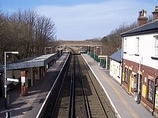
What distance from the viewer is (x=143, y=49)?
1714 centimetres

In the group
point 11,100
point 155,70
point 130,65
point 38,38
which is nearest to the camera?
point 155,70

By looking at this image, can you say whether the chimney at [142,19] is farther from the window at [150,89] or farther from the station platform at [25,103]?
the station platform at [25,103]

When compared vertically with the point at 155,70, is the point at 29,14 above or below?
above

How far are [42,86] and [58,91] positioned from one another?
5.56 ft

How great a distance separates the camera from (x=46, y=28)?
6266 cm

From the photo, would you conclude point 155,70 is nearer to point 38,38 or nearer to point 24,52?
point 24,52

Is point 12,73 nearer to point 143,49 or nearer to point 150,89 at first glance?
point 143,49

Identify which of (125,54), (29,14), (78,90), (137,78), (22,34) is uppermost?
(29,14)

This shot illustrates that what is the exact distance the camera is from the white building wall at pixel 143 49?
15.0 meters

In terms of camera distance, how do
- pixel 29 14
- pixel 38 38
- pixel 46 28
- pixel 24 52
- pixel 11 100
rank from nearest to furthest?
pixel 11 100, pixel 24 52, pixel 38 38, pixel 29 14, pixel 46 28

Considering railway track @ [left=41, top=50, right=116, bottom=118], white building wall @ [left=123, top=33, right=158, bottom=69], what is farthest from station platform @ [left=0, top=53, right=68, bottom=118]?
white building wall @ [left=123, top=33, right=158, bottom=69]

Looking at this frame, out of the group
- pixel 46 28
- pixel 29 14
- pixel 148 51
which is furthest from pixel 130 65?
pixel 46 28

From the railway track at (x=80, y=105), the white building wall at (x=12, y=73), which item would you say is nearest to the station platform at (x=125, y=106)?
the railway track at (x=80, y=105)

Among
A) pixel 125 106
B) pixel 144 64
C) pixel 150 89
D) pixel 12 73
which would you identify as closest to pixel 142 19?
pixel 144 64
